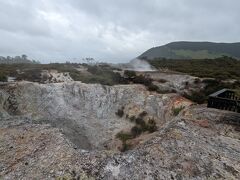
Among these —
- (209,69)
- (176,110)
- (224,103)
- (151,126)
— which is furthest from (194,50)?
(224,103)

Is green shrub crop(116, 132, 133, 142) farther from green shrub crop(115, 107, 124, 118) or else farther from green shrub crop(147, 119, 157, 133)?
green shrub crop(115, 107, 124, 118)

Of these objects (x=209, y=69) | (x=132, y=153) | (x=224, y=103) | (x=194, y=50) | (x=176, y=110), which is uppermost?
(x=194, y=50)

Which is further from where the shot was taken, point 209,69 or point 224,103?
point 209,69

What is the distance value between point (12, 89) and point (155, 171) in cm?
1949

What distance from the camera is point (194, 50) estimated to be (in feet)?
464

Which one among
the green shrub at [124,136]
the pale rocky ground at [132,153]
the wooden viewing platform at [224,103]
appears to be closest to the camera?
the pale rocky ground at [132,153]

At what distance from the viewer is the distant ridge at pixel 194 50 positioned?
430 ft

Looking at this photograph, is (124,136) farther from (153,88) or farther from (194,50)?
(194,50)

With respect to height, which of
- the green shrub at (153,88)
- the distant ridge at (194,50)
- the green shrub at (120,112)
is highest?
the distant ridge at (194,50)

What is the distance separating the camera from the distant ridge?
13100cm

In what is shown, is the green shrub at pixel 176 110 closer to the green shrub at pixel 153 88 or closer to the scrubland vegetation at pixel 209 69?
the green shrub at pixel 153 88

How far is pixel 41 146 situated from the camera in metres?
14.2

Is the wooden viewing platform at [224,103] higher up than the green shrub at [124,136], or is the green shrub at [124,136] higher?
the wooden viewing platform at [224,103]

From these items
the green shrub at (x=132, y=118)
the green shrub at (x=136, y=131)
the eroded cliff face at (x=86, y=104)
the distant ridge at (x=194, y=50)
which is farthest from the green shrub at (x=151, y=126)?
the distant ridge at (x=194, y=50)
